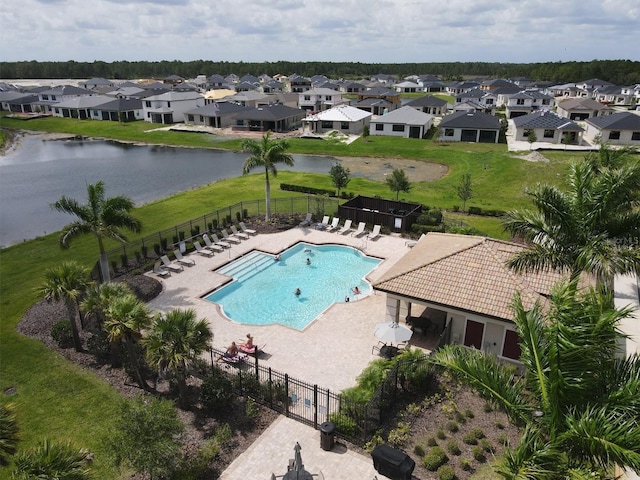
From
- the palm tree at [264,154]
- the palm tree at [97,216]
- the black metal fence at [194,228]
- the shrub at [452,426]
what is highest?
the palm tree at [264,154]

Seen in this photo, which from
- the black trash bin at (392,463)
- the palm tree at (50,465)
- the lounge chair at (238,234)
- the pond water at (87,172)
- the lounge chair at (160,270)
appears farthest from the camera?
the pond water at (87,172)

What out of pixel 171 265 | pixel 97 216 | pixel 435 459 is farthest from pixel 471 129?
pixel 435 459

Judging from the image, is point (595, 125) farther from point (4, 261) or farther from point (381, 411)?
point (4, 261)

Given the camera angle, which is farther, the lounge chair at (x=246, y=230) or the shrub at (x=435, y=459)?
the lounge chair at (x=246, y=230)

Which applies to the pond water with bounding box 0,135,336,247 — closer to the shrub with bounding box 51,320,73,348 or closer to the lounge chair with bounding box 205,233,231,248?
the lounge chair with bounding box 205,233,231,248

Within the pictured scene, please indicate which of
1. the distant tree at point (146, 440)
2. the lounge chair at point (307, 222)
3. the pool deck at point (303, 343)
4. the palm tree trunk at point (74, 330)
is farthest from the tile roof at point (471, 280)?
the lounge chair at point (307, 222)

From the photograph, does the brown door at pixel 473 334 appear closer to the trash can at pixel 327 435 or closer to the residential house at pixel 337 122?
the trash can at pixel 327 435

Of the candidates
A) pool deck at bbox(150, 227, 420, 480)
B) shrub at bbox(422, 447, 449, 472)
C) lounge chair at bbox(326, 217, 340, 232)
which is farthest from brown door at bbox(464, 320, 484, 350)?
lounge chair at bbox(326, 217, 340, 232)
